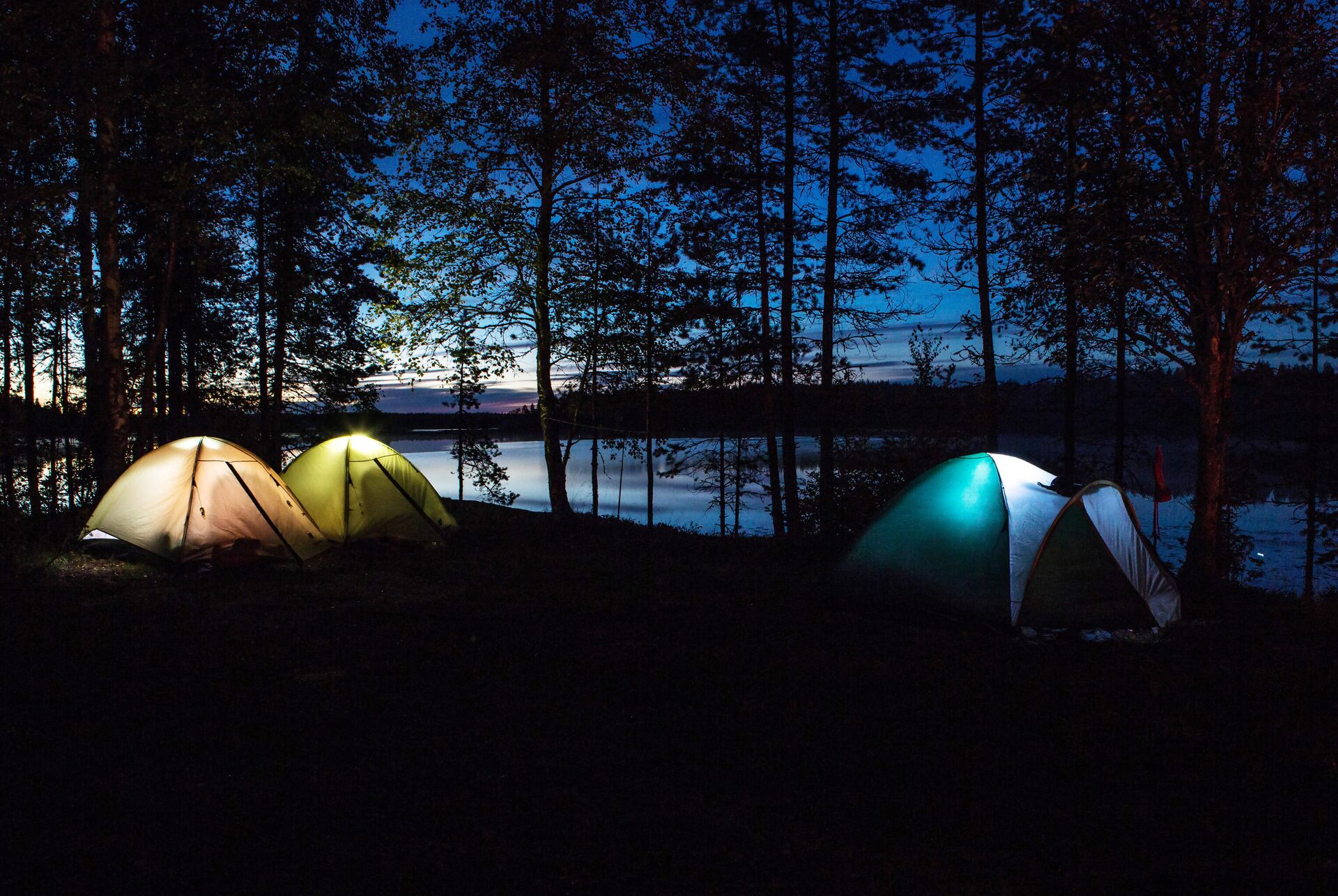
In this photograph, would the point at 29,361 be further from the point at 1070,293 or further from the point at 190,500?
the point at 1070,293

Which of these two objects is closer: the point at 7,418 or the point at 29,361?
the point at 7,418

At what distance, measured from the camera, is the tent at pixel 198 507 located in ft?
35.2

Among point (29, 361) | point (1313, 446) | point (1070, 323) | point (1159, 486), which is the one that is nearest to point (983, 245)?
point (1070, 323)

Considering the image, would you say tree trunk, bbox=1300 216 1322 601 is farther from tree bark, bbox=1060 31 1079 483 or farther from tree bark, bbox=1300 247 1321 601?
tree bark, bbox=1060 31 1079 483

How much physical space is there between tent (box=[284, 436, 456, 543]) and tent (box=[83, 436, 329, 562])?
3.92 feet

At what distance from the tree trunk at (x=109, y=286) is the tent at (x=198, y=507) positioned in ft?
3.79

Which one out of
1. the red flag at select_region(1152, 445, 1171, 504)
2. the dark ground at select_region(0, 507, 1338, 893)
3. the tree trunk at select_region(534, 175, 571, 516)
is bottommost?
the dark ground at select_region(0, 507, 1338, 893)

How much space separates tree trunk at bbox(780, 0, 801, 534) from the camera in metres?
16.7

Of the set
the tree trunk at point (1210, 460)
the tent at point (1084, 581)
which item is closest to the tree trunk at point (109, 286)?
the tent at point (1084, 581)

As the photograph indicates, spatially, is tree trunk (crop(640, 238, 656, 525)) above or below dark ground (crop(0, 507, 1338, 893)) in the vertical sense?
above

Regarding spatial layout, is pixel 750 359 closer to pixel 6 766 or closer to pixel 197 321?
pixel 197 321

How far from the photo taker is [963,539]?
809 cm

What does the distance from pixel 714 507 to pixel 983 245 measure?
88.7 ft

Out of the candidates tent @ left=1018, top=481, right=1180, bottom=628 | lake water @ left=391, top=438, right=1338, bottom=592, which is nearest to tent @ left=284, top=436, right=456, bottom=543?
lake water @ left=391, top=438, right=1338, bottom=592
